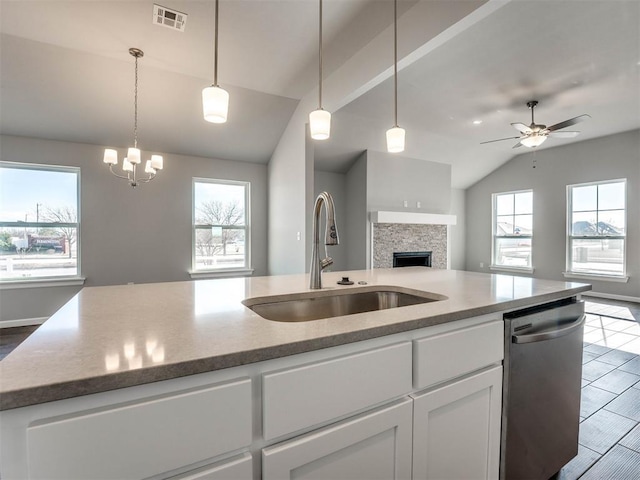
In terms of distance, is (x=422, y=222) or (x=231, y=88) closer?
(x=231, y=88)

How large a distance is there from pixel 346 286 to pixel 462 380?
2.27ft

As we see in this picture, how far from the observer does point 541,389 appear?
133cm

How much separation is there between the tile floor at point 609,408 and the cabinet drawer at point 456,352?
39.8 inches

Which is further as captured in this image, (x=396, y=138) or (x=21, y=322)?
(x=21, y=322)

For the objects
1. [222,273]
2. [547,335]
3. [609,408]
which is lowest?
[609,408]

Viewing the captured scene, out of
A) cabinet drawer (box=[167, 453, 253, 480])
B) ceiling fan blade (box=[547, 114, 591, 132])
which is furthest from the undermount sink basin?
ceiling fan blade (box=[547, 114, 591, 132])

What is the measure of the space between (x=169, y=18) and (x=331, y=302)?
9.19 feet

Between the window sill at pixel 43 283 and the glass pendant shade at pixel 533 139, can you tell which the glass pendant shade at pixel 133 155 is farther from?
the glass pendant shade at pixel 533 139

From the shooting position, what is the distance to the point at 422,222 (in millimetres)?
5965

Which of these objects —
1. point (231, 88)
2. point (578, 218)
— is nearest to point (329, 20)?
point (231, 88)

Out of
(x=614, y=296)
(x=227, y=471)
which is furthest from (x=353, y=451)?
(x=614, y=296)

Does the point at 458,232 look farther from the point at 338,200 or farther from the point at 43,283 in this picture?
the point at 43,283

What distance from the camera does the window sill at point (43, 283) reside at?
3.99 m

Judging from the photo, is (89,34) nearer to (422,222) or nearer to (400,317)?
(400,317)
